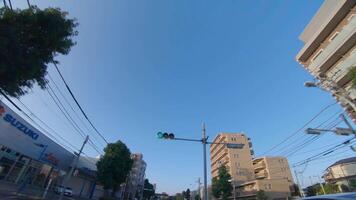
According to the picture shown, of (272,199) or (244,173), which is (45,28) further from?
(244,173)

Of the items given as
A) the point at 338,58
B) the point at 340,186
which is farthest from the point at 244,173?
the point at 338,58

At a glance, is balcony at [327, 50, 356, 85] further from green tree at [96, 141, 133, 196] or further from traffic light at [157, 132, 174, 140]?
green tree at [96, 141, 133, 196]

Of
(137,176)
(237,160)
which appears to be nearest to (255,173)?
(237,160)

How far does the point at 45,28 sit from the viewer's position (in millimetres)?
7199

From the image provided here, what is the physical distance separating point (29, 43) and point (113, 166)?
29.9 m

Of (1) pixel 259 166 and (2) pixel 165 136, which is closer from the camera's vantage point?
(2) pixel 165 136

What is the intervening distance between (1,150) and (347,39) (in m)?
→ 35.1

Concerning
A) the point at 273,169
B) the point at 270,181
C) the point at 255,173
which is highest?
the point at 273,169

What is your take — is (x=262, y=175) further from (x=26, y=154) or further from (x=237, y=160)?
(x=26, y=154)

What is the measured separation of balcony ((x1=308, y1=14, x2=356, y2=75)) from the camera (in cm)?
1670

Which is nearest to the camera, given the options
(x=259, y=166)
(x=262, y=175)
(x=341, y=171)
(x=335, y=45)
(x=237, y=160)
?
(x=335, y=45)

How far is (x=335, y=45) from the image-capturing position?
18.3 m

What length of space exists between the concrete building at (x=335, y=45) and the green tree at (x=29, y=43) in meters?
16.8

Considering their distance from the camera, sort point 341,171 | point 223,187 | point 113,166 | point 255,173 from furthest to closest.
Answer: point 255,173
point 341,171
point 223,187
point 113,166
